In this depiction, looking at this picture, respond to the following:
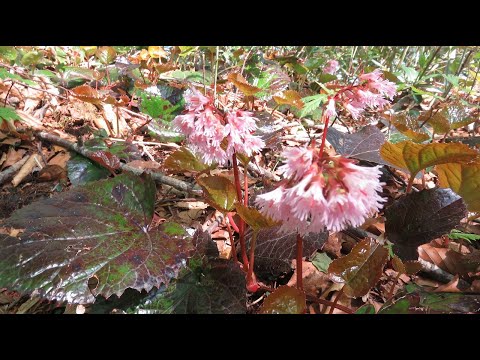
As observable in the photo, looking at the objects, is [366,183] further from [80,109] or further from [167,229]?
[80,109]

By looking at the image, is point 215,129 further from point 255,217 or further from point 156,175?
point 156,175

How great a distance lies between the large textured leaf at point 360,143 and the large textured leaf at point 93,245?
0.78 meters

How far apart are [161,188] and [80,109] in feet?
3.32

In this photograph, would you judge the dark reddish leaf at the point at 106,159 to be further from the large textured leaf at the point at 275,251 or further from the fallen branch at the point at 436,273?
the fallen branch at the point at 436,273

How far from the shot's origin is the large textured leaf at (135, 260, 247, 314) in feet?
3.51

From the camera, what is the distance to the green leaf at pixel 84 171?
163cm

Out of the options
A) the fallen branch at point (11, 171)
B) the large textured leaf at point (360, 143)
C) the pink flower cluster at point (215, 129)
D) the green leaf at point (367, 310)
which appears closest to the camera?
the green leaf at point (367, 310)

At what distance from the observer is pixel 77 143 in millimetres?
1865

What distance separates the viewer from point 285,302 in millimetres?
987

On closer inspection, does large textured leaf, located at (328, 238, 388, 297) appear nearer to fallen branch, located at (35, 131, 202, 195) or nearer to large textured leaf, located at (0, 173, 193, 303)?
large textured leaf, located at (0, 173, 193, 303)

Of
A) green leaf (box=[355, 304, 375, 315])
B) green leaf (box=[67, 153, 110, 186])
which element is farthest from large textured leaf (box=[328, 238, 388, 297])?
green leaf (box=[67, 153, 110, 186])

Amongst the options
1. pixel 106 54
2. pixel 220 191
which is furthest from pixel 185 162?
pixel 106 54

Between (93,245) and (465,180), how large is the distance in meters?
1.24

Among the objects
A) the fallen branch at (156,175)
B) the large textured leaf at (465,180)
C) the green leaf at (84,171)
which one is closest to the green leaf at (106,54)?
the fallen branch at (156,175)
